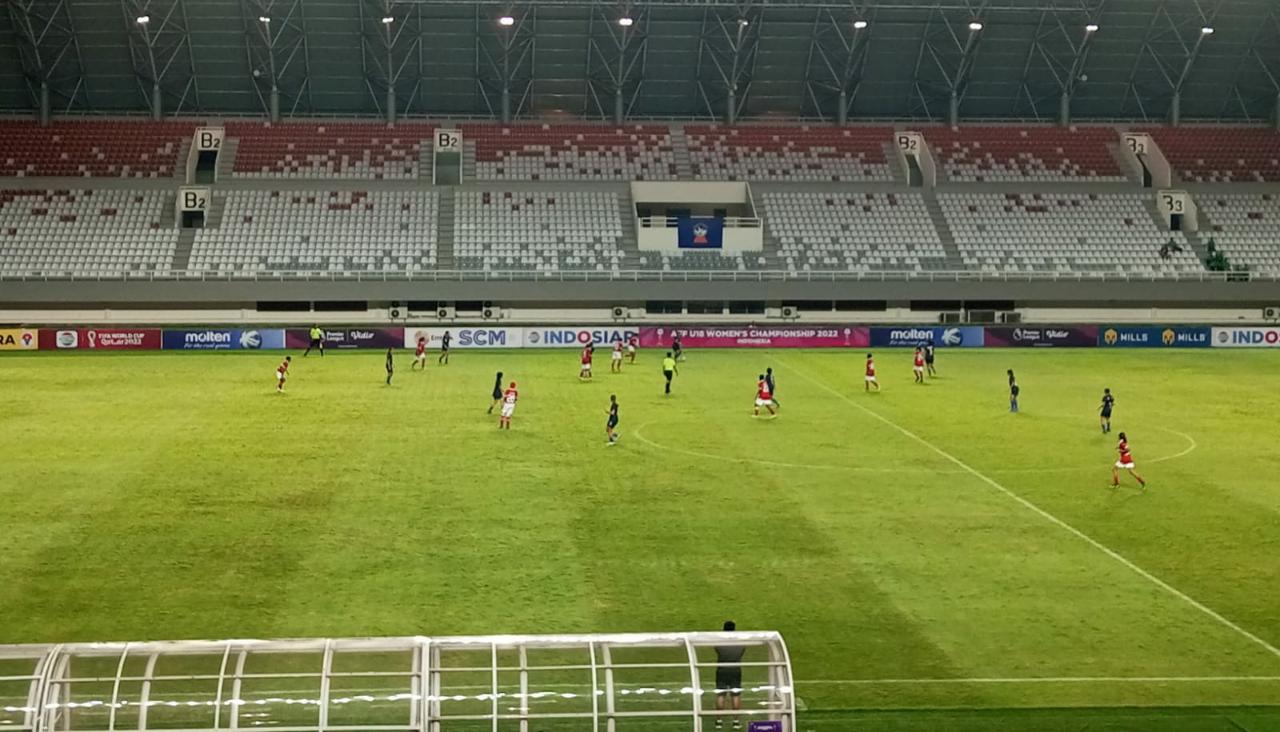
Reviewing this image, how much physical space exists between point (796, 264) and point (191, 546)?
46617 millimetres

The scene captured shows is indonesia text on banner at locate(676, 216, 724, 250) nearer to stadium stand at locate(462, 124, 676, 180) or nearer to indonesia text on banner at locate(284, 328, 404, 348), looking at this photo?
stadium stand at locate(462, 124, 676, 180)

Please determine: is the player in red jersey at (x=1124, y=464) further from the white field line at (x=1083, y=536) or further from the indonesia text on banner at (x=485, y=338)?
the indonesia text on banner at (x=485, y=338)

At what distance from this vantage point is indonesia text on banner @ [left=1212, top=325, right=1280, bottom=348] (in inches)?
2377

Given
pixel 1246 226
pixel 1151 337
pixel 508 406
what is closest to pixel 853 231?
pixel 1151 337

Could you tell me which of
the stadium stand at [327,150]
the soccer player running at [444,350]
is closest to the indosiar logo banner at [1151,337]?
the soccer player running at [444,350]

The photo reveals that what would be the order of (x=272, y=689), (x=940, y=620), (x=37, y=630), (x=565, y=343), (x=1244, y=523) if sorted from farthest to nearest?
1. (x=565, y=343)
2. (x=1244, y=523)
3. (x=940, y=620)
4. (x=37, y=630)
5. (x=272, y=689)

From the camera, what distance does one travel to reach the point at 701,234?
66.7m

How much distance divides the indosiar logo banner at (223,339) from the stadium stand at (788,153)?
2500 cm

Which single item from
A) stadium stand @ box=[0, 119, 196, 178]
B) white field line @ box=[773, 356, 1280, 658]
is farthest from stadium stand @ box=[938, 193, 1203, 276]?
stadium stand @ box=[0, 119, 196, 178]

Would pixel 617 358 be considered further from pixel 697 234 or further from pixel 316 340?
pixel 697 234

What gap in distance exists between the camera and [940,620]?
1875cm

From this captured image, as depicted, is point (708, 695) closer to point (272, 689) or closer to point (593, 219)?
point (272, 689)

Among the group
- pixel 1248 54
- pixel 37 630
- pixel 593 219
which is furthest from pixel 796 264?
pixel 37 630

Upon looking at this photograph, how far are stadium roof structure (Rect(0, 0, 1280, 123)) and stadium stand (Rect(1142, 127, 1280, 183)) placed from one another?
163cm
